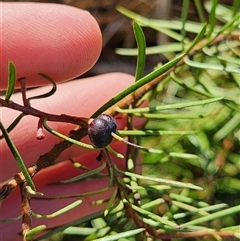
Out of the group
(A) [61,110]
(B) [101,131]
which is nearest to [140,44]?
(B) [101,131]

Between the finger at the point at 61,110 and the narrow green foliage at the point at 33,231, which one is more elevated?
the narrow green foliage at the point at 33,231

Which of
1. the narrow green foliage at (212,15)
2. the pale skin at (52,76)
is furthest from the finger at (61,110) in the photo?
the narrow green foliage at (212,15)

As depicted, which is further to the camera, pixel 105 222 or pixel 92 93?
A: pixel 92 93

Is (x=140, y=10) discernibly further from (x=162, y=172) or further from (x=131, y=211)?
(x=131, y=211)

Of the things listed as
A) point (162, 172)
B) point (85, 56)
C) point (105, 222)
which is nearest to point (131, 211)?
point (105, 222)

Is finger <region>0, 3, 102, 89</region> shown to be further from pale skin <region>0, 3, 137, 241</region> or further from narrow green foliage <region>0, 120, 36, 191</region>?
narrow green foliage <region>0, 120, 36, 191</region>

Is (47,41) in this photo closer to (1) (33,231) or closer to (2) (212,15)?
(2) (212,15)

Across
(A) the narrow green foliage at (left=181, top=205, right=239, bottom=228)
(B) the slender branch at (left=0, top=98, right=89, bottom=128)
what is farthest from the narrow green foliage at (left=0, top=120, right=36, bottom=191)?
(A) the narrow green foliage at (left=181, top=205, right=239, bottom=228)

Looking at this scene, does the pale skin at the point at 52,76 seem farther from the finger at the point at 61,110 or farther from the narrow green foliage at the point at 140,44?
the narrow green foliage at the point at 140,44
